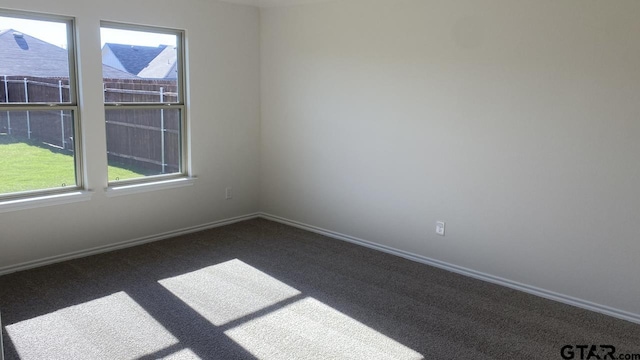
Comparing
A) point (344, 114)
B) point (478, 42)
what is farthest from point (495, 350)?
point (344, 114)

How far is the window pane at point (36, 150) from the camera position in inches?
149

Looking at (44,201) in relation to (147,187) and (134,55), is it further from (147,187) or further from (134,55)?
(134,55)

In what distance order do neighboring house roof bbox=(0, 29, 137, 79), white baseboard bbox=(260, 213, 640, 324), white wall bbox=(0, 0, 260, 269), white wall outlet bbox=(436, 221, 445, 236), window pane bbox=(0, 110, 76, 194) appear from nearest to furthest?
white baseboard bbox=(260, 213, 640, 324), neighboring house roof bbox=(0, 29, 137, 79), window pane bbox=(0, 110, 76, 194), white wall bbox=(0, 0, 260, 269), white wall outlet bbox=(436, 221, 445, 236)

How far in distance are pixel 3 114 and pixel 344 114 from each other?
2.80 meters

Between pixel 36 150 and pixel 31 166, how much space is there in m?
0.13

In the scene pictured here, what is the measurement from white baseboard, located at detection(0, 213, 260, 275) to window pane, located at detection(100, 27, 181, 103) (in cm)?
128

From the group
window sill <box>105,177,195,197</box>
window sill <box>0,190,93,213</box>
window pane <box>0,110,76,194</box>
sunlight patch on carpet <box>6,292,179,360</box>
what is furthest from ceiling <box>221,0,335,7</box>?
sunlight patch on carpet <box>6,292,179,360</box>

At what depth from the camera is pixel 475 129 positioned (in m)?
3.83

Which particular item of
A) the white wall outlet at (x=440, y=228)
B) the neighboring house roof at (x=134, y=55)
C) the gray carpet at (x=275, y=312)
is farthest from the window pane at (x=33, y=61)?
the white wall outlet at (x=440, y=228)

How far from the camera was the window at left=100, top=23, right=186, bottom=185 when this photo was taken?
4312 mm

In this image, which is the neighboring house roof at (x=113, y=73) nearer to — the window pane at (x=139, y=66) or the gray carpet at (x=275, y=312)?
the window pane at (x=139, y=66)

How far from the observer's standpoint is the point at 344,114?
468 cm

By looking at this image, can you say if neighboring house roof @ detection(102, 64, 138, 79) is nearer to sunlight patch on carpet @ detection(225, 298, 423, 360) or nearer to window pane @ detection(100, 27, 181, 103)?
window pane @ detection(100, 27, 181, 103)

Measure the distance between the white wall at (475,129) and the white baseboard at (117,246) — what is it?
799mm
